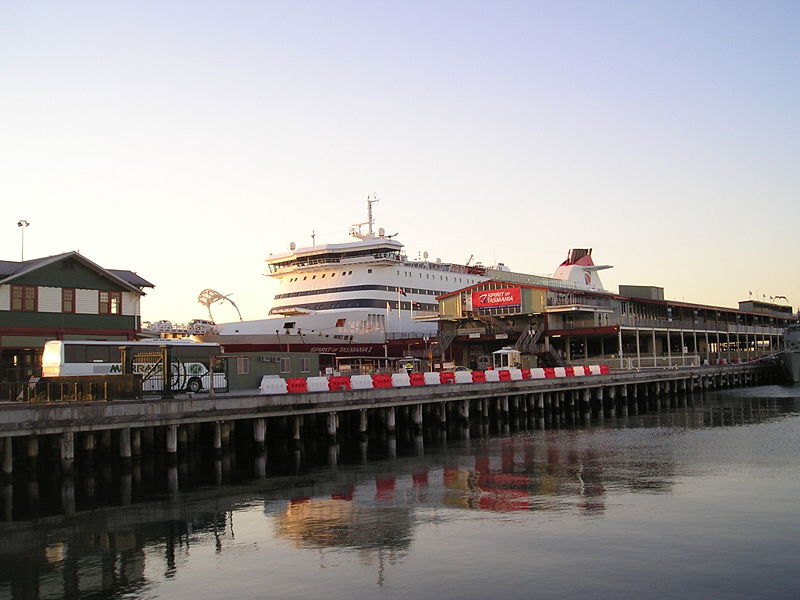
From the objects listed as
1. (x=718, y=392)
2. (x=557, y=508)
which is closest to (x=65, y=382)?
(x=557, y=508)

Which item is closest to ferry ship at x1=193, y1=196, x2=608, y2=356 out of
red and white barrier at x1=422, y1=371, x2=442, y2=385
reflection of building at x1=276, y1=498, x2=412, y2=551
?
red and white barrier at x1=422, y1=371, x2=442, y2=385

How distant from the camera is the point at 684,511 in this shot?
18.6 meters

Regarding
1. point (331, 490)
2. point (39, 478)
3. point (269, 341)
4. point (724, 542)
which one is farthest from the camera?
point (269, 341)

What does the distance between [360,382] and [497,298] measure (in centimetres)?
3052

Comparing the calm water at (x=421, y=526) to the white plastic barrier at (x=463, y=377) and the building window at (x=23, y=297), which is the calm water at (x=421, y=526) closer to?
the white plastic barrier at (x=463, y=377)

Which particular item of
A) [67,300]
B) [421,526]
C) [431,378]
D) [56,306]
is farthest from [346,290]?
[421,526]

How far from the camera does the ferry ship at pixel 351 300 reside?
197ft

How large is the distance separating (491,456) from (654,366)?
38.6m

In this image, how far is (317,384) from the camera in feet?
104

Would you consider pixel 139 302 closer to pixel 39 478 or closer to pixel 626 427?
pixel 39 478

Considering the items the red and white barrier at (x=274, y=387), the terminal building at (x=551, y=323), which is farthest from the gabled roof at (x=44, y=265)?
the terminal building at (x=551, y=323)

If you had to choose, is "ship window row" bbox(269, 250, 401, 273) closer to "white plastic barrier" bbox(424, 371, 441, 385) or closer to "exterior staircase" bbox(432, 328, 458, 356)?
"exterior staircase" bbox(432, 328, 458, 356)

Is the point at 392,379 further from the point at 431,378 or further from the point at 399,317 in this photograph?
the point at 399,317

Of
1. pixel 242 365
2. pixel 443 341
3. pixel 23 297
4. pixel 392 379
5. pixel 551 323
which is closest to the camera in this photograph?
pixel 23 297
